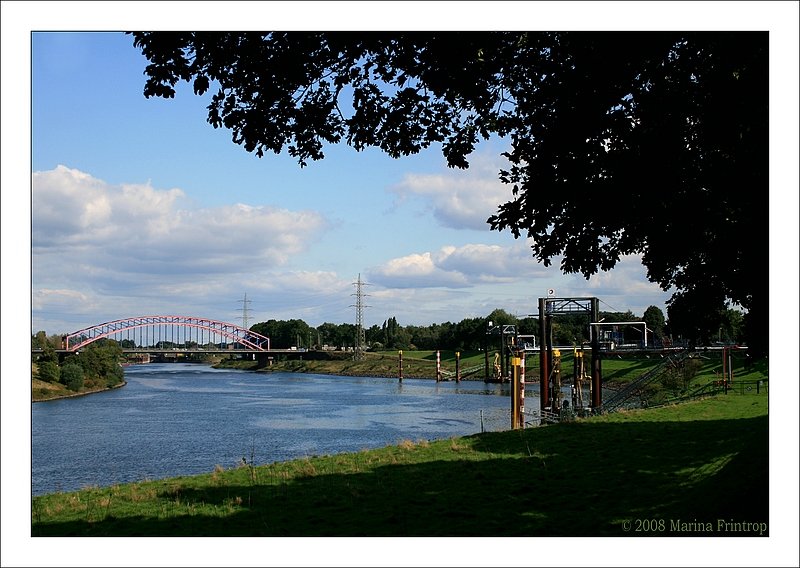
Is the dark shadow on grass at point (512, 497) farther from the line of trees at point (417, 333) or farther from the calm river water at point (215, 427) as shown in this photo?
the line of trees at point (417, 333)

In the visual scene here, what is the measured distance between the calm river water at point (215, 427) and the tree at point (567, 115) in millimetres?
10566

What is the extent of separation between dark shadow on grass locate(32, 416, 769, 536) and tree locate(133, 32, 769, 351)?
2.37 m

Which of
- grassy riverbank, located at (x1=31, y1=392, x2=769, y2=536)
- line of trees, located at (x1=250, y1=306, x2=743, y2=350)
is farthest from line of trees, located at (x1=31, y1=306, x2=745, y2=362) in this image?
grassy riverbank, located at (x1=31, y1=392, x2=769, y2=536)

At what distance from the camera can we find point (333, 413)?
138 feet

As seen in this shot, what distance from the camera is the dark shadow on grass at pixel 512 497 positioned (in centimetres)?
845

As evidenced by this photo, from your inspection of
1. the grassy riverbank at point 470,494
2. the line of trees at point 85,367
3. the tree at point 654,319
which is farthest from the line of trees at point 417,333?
the grassy riverbank at point 470,494

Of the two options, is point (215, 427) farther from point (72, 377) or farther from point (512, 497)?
point (512, 497)

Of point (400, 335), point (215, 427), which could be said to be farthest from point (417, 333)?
point (215, 427)

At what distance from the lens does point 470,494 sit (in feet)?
35.1

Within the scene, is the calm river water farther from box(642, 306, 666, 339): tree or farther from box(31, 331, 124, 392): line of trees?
box(642, 306, 666, 339): tree

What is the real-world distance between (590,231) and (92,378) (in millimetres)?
56179

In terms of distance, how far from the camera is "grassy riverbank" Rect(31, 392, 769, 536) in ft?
28.2

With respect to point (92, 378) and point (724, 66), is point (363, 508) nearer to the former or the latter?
point (724, 66)

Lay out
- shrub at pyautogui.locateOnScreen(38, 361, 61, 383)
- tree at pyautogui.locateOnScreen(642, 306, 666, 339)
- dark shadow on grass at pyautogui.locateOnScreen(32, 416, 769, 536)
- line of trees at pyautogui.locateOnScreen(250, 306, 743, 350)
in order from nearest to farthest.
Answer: dark shadow on grass at pyautogui.locateOnScreen(32, 416, 769, 536) < shrub at pyautogui.locateOnScreen(38, 361, 61, 383) < tree at pyautogui.locateOnScreen(642, 306, 666, 339) < line of trees at pyautogui.locateOnScreen(250, 306, 743, 350)
